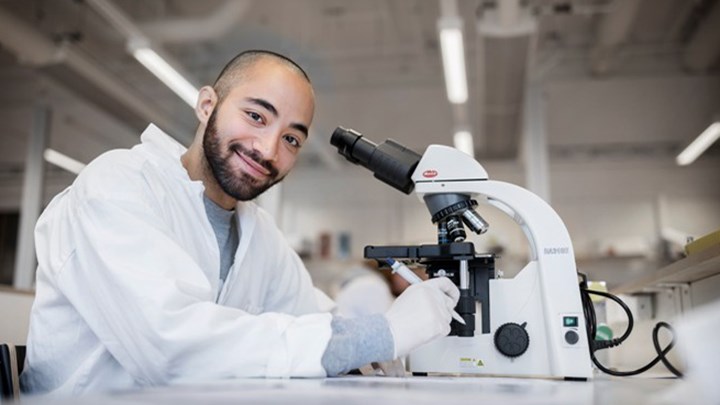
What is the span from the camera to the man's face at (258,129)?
1203mm

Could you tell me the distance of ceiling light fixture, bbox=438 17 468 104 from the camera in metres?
3.10

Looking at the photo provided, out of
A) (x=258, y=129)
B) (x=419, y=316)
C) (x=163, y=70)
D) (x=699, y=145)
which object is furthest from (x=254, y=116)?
(x=699, y=145)

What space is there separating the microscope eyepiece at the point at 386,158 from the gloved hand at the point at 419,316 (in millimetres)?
208

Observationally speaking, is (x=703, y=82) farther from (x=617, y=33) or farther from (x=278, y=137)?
(x=278, y=137)

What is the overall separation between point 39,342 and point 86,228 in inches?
10.2

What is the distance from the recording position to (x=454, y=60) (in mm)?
3445

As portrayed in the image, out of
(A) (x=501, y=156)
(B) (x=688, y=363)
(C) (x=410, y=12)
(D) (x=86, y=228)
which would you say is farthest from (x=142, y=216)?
(A) (x=501, y=156)

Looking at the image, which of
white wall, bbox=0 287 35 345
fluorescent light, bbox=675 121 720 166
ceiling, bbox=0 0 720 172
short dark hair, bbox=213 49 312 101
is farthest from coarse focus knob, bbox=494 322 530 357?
fluorescent light, bbox=675 121 720 166

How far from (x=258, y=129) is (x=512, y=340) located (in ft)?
2.01

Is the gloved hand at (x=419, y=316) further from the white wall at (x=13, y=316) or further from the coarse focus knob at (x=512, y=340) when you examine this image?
the white wall at (x=13, y=316)

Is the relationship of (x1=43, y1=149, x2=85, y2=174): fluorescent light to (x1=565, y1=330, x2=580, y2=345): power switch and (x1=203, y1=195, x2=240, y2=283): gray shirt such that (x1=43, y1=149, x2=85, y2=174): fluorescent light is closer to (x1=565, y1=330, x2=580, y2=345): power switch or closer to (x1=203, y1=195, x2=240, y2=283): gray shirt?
(x1=203, y1=195, x2=240, y2=283): gray shirt

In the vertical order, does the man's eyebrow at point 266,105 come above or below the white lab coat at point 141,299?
above

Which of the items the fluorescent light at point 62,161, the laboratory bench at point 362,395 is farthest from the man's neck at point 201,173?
the fluorescent light at point 62,161

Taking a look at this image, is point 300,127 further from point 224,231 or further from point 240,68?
point 224,231
